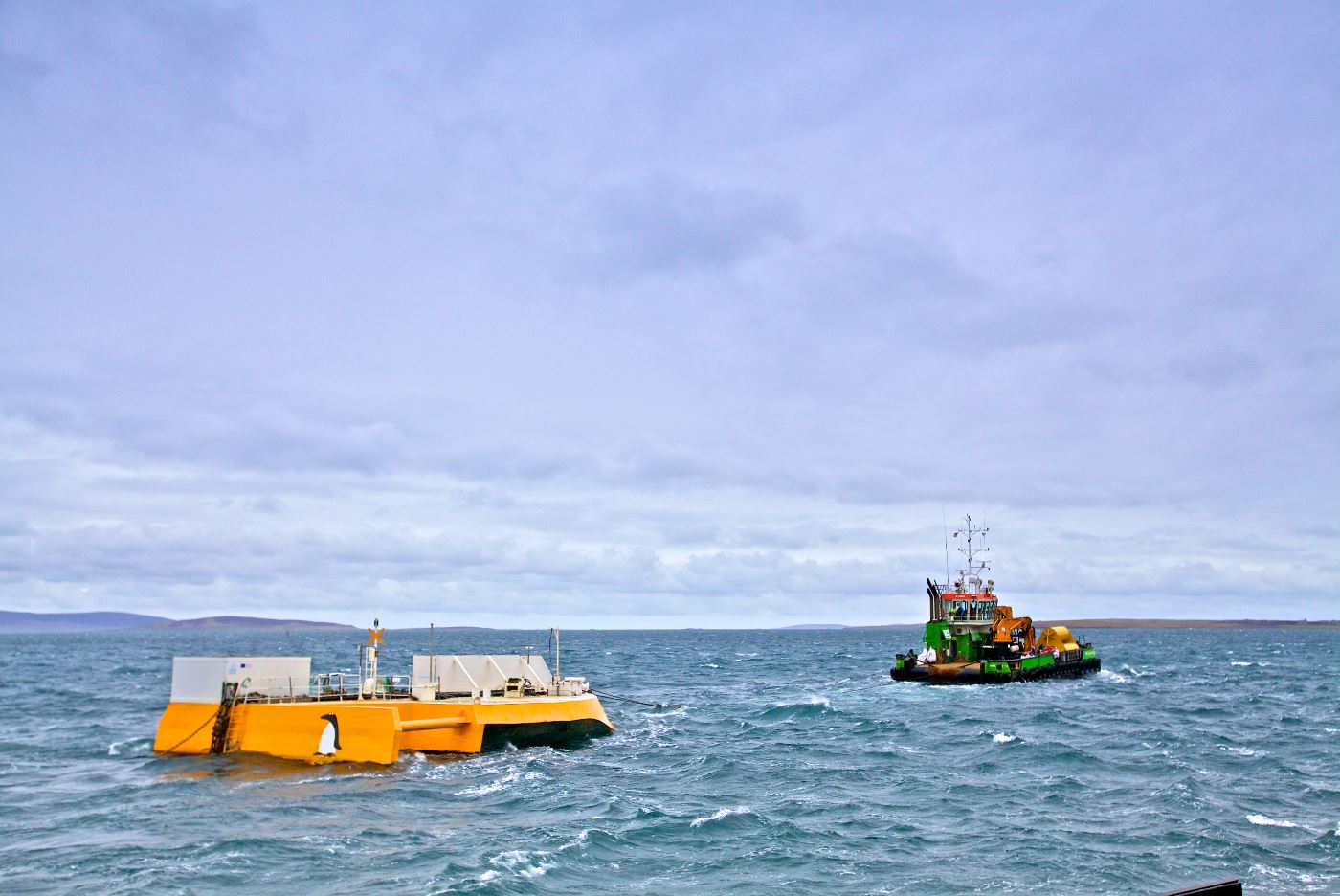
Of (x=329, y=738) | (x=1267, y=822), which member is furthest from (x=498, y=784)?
(x=1267, y=822)

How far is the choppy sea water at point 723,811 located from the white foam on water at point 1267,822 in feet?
0.33

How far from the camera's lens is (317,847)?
2536 centimetres

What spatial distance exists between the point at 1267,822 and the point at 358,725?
93.7ft

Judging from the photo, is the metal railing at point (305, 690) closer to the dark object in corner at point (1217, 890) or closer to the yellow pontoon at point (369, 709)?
the yellow pontoon at point (369, 709)

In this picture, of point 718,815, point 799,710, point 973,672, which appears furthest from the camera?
point 973,672

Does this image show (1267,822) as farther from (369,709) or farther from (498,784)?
(369,709)

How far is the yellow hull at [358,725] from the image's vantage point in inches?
1468

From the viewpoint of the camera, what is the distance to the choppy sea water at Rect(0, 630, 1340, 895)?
75.5 ft

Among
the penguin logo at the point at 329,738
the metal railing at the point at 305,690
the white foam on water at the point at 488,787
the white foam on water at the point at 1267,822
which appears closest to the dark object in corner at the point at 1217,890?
the white foam on water at the point at 1267,822

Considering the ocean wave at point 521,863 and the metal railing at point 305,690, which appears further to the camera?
the metal railing at point 305,690

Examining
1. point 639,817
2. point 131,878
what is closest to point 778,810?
point 639,817

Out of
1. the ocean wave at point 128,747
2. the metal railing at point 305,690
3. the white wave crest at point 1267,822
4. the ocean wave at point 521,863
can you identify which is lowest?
the ocean wave at point 521,863

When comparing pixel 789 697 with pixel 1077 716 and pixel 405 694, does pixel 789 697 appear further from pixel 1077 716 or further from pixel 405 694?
pixel 405 694

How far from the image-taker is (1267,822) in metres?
27.6
